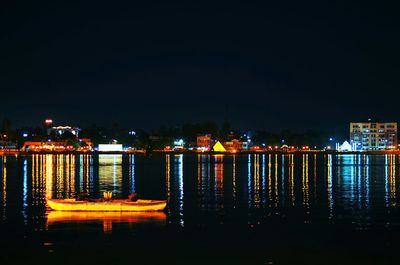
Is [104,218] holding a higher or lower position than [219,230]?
higher

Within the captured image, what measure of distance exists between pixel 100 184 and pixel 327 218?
102 ft

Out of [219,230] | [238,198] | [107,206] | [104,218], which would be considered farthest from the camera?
[238,198]

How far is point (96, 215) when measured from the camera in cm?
3481

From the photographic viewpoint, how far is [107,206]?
35.9 metres

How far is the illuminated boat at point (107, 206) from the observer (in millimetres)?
35906

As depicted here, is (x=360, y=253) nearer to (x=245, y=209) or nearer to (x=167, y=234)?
(x=167, y=234)

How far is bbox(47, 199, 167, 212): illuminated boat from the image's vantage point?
35.9m

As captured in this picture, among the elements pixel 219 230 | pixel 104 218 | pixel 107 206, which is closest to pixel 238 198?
pixel 107 206

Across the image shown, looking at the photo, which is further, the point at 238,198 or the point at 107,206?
the point at 238,198

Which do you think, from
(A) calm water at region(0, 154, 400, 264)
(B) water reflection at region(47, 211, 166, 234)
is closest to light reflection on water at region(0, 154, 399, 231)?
(A) calm water at region(0, 154, 400, 264)

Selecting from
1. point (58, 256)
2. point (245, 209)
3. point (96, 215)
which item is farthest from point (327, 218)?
point (58, 256)

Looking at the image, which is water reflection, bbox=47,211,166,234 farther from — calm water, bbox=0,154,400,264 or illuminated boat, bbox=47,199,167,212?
illuminated boat, bbox=47,199,167,212

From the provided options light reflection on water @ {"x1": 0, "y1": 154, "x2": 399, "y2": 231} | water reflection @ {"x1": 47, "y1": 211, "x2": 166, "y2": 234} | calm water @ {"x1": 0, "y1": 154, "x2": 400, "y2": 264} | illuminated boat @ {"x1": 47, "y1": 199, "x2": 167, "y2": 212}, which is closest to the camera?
calm water @ {"x1": 0, "y1": 154, "x2": 400, "y2": 264}

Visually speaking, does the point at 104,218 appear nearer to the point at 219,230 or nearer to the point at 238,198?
the point at 219,230
